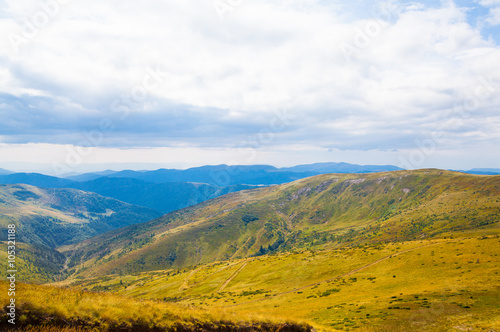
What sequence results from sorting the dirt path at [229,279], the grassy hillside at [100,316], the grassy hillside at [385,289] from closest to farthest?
the grassy hillside at [100,316], the grassy hillside at [385,289], the dirt path at [229,279]

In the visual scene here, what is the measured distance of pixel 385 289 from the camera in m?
57.0

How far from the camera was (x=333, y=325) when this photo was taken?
120ft

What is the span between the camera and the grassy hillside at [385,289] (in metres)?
33.8

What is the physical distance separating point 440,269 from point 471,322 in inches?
1564

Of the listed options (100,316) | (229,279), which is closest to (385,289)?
(100,316)

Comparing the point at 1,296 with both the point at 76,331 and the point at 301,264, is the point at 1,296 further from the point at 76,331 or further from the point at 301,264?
the point at 301,264

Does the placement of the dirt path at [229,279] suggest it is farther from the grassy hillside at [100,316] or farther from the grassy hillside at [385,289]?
the grassy hillside at [100,316]

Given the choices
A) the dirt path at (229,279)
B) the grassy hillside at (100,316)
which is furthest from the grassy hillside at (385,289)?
the grassy hillside at (100,316)

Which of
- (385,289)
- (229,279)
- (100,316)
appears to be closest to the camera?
(100,316)

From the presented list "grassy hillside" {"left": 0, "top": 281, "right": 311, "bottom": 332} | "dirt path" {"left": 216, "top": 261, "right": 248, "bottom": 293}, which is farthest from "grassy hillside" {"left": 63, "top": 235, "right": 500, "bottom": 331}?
"grassy hillside" {"left": 0, "top": 281, "right": 311, "bottom": 332}

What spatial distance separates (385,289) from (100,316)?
59.0m

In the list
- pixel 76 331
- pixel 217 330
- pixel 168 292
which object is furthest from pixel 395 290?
pixel 168 292

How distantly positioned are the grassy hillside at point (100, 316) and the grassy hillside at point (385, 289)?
650cm

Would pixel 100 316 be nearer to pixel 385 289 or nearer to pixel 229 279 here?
pixel 385 289
